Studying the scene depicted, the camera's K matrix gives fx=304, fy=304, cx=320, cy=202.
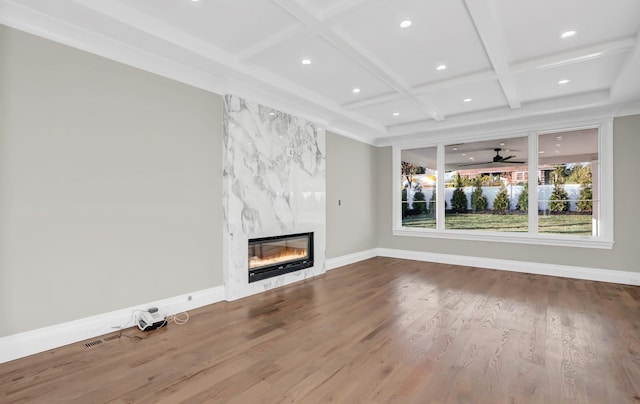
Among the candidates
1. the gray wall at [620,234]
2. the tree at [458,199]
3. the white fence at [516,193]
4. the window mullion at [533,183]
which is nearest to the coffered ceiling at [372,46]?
the gray wall at [620,234]

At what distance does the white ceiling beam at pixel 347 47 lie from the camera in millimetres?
2557

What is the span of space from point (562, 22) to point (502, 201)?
3.76 metres

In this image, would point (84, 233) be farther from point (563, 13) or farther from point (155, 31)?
point (563, 13)

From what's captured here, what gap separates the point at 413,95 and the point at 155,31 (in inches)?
134

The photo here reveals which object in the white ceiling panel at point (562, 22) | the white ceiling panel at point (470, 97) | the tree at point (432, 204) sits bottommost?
the tree at point (432, 204)

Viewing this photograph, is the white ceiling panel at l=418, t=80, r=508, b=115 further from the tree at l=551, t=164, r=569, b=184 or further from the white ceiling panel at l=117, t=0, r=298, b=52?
the white ceiling panel at l=117, t=0, r=298, b=52

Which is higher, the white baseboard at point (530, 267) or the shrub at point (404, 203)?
the shrub at point (404, 203)

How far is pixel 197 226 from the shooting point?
3.63 m

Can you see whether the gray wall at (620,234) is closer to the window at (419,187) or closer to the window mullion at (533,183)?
the window mullion at (533,183)

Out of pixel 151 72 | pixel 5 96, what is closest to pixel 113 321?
pixel 5 96

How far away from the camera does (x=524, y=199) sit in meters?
5.63

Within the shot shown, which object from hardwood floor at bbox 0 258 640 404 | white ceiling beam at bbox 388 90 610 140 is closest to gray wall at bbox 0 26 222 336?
hardwood floor at bbox 0 258 640 404

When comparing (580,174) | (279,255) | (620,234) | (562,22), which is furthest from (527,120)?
(279,255)

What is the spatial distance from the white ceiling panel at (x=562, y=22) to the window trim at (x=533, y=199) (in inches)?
101
